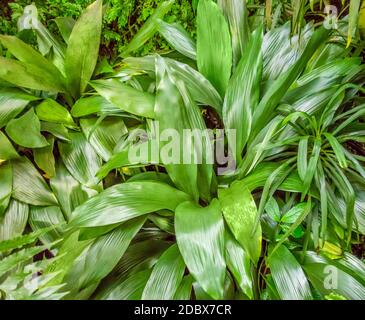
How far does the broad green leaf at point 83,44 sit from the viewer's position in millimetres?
1429

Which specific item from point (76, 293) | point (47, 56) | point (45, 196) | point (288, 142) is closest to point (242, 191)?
point (288, 142)

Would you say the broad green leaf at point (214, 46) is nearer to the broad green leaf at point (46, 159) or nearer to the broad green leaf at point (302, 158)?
the broad green leaf at point (302, 158)

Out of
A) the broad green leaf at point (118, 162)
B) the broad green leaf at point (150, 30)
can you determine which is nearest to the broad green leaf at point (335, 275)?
the broad green leaf at point (118, 162)

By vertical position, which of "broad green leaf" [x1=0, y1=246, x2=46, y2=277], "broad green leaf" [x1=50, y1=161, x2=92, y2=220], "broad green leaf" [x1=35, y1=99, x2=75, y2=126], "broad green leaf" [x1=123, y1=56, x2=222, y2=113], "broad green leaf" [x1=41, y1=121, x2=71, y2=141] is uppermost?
"broad green leaf" [x1=123, y1=56, x2=222, y2=113]

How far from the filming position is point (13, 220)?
123 cm

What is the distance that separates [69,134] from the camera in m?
1.38

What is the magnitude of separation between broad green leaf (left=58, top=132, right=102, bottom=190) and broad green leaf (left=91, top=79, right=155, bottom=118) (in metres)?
0.18

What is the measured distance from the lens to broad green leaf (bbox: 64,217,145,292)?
3.27 feet

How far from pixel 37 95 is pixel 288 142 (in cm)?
90

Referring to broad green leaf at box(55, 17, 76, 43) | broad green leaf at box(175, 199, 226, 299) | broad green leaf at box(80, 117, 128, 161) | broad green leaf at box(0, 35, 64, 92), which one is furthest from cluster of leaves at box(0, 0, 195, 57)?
broad green leaf at box(175, 199, 226, 299)

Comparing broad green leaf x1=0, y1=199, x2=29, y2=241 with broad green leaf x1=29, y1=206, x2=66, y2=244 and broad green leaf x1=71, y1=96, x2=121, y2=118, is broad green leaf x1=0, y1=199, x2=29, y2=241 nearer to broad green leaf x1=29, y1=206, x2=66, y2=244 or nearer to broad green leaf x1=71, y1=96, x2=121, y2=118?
broad green leaf x1=29, y1=206, x2=66, y2=244

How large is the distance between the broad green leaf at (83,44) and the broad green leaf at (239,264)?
0.78 metres

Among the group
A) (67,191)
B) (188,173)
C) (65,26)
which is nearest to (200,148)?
(188,173)

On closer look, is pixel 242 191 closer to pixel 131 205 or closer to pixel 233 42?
pixel 131 205
